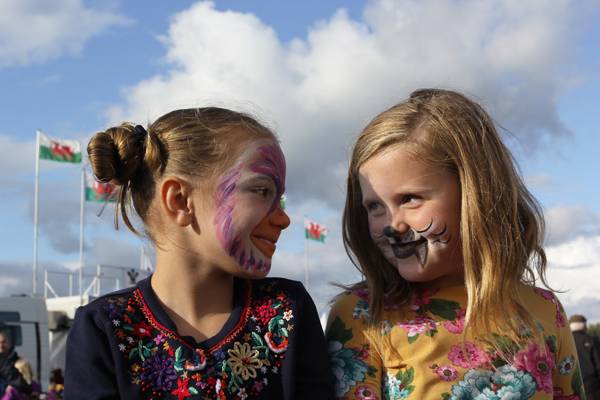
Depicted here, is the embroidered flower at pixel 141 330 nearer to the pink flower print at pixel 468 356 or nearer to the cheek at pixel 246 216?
the cheek at pixel 246 216

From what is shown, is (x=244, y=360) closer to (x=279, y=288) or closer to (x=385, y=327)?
(x=279, y=288)

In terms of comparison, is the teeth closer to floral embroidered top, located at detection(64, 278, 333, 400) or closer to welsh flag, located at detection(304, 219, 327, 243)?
floral embroidered top, located at detection(64, 278, 333, 400)

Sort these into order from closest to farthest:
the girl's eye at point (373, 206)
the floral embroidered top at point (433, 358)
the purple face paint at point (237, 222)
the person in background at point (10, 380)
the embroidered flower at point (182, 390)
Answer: the embroidered flower at point (182, 390)
the purple face paint at point (237, 222)
the floral embroidered top at point (433, 358)
the girl's eye at point (373, 206)
the person in background at point (10, 380)

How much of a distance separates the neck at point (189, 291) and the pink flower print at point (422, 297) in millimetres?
598

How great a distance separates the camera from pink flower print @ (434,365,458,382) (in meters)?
2.25

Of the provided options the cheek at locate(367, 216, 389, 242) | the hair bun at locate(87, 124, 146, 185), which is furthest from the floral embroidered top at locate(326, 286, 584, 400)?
the hair bun at locate(87, 124, 146, 185)

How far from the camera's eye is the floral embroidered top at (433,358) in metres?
2.26

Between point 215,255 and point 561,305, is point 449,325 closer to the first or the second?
point 561,305

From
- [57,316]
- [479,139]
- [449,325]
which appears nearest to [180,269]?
[449,325]

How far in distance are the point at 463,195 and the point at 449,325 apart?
1.27 feet

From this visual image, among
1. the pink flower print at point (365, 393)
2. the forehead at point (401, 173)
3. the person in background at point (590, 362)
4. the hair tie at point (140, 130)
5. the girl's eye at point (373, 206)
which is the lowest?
the person in background at point (590, 362)

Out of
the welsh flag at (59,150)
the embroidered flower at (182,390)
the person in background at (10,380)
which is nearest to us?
the embroidered flower at (182,390)

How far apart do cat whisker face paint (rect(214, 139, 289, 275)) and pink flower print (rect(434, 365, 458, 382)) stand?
0.57 metres

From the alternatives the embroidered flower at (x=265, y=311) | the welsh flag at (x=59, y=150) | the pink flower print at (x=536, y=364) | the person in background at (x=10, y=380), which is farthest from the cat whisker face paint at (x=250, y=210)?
the welsh flag at (x=59, y=150)
